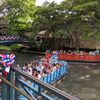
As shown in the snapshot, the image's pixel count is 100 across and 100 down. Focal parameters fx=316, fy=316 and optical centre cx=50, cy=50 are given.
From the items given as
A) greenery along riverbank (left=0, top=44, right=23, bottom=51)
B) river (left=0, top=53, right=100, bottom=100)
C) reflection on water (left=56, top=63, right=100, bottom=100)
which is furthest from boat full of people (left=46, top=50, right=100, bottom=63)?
greenery along riverbank (left=0, top=44, right=23, bottom=51)

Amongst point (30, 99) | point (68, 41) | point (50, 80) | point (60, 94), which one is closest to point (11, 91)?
point (30, 99)

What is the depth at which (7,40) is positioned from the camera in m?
47.4

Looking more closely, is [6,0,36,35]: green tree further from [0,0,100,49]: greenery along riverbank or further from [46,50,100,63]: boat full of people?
[46,50,100,63]: boat full of people

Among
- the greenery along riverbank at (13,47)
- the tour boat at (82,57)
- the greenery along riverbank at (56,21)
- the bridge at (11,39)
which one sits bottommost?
the tour boat at (82,57)

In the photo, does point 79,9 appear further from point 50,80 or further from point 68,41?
point 50,80

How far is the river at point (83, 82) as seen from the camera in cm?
2128

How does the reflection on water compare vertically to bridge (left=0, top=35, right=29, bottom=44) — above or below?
below

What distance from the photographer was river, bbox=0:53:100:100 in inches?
838

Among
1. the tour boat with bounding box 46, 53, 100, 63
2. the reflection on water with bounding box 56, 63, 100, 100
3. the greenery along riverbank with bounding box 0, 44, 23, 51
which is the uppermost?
the greenery along riverbank with bounding box 0, 44, 23, 51

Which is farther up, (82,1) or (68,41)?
(82,1)

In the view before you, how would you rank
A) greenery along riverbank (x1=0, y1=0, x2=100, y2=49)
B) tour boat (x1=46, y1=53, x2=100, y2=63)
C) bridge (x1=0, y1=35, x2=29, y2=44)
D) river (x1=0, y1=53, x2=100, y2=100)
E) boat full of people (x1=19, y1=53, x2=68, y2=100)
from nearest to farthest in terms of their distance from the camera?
boat full of people (x1=19, y1=53, x2=68, y2=100) < river (x1=0, y1=53, x2=100, y2=100) < tour boat (x1=46, y1=53, x2=100, y2=63) < greenery along riverbank (x1=0, y1=0, x2=100, y2=49) < bridge (x1=0, y1=35, x2=29, y2=44)

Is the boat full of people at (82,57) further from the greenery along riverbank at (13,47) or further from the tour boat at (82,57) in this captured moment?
the greenery along riverbank at (13,47)

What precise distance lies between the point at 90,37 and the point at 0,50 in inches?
540

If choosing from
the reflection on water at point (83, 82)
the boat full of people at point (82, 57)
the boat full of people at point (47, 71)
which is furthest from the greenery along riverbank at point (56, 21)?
the boat full of people at point (47, 71)
